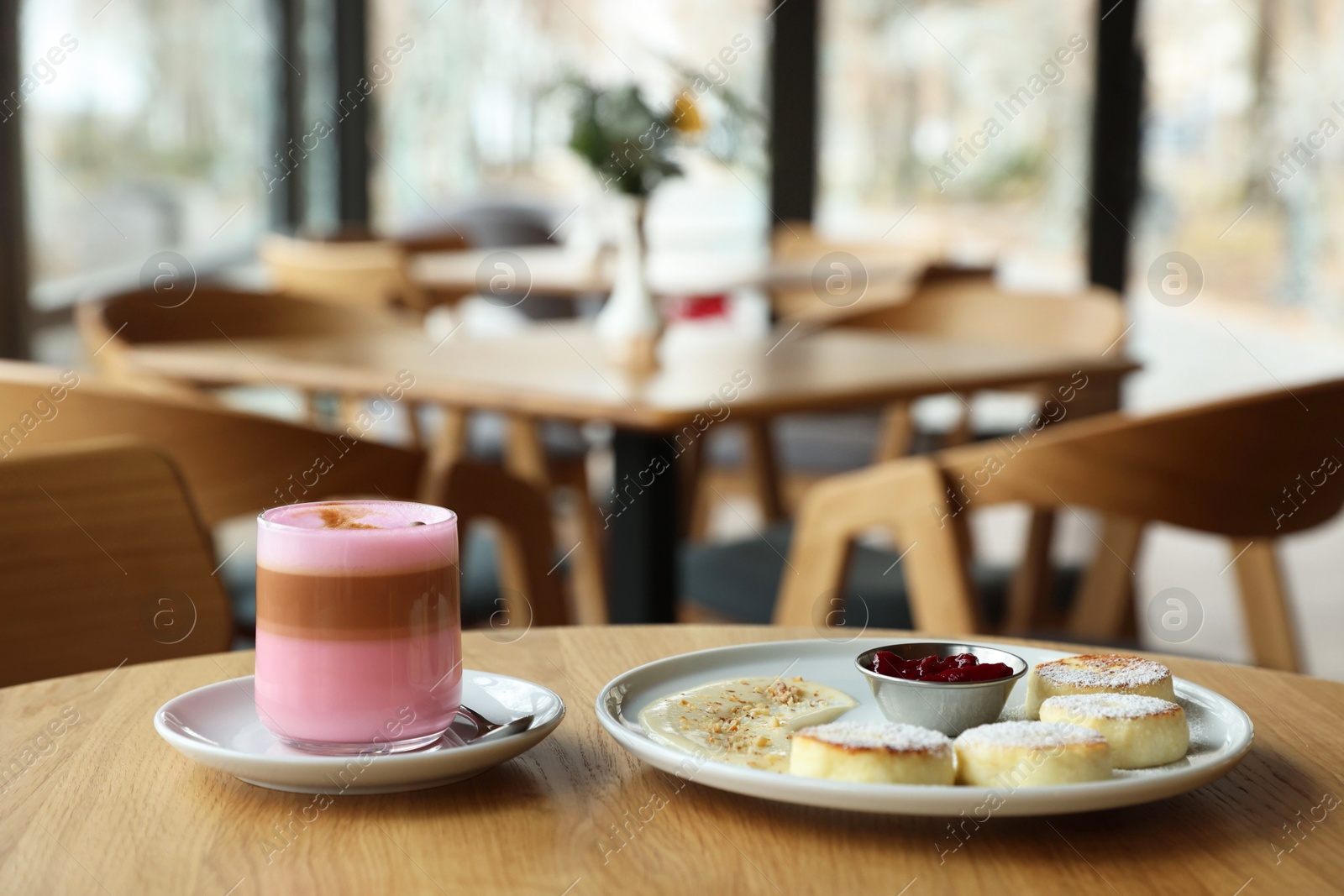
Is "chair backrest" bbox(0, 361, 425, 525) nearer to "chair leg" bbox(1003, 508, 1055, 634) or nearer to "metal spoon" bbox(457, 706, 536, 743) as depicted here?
"chair leg" bbox(1003, 508, 1055, 634)

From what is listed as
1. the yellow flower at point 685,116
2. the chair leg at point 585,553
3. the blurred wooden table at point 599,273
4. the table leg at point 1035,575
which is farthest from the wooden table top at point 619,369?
the blurred wooden table at point 599,273

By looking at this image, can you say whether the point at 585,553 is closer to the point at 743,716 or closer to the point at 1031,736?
the point at 743,716

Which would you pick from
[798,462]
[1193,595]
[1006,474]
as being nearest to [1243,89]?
[1193,595]

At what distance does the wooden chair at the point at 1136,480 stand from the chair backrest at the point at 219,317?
151 centimetres

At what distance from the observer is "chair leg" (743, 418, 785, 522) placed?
3545 mm

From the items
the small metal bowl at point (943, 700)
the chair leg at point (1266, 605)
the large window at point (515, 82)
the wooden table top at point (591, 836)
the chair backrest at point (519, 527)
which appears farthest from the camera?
Result: the large window at point (515, 82)

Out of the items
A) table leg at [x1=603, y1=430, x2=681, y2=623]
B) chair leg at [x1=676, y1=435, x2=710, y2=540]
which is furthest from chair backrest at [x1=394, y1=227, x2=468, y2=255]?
table leg at [x1=603, y1=430, x2=681, y2=623]

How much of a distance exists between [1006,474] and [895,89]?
16.0 feet

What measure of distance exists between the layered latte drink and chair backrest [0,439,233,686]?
450 millimetres

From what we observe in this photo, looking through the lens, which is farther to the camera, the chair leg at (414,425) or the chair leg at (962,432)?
the chair leg at (414,425)

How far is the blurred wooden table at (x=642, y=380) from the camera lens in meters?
1.97

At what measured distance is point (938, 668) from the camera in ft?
2.27

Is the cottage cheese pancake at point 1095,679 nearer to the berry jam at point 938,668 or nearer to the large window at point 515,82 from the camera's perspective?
the berry jam at point 938,668

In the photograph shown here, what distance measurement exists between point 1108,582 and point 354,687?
5.39ft
